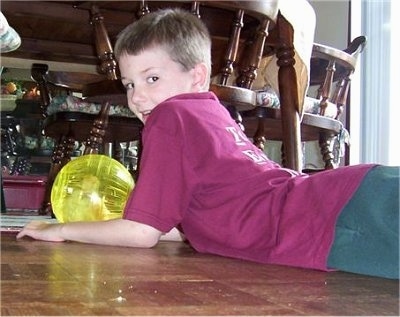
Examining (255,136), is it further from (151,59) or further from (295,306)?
(295,306)

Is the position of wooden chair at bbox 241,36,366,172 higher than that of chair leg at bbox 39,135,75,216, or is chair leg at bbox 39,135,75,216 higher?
wooden chair at bbox 241,36,366,172

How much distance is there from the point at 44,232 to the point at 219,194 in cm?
36

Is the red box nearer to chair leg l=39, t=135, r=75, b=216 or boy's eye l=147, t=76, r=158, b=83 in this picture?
chair leg l=39, t=135, r=75, b=216

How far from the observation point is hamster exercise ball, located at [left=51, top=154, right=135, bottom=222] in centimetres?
145

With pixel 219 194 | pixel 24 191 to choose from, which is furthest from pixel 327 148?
pixel 24 191

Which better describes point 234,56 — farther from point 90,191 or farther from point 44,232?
point 44,232

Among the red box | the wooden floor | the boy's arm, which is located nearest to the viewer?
the wooden floor

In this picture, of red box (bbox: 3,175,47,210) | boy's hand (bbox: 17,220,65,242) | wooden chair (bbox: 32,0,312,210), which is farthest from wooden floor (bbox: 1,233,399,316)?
red box (bbox: 3,175,47,210)

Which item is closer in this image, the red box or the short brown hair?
the short brown hair

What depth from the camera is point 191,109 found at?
3.84ft

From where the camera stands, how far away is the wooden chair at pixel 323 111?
2.28 m

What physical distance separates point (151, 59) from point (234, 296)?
666 millimetres

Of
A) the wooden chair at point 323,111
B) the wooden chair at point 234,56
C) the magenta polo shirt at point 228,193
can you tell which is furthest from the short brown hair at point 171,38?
the wooden chair at point 323,111

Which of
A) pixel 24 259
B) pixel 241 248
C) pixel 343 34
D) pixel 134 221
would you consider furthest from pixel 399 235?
pixel 343 34
